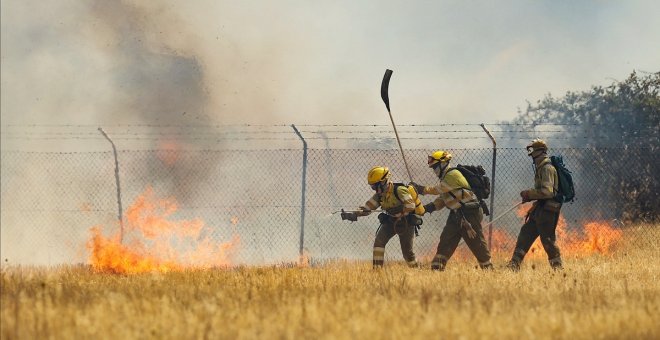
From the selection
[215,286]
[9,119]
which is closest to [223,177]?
Result: [9,119]

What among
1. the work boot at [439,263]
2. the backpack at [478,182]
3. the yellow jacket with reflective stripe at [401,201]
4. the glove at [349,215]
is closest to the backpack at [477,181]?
the backpack at [478,182]

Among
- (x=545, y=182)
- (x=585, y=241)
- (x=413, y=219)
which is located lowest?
(x=585, y=241)

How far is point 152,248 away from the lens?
46.0ft

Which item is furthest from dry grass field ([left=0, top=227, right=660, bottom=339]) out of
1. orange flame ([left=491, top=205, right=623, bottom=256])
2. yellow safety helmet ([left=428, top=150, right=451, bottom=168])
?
orange flame ([left=491, top=205, right=623, bottom=256])

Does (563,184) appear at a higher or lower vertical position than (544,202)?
higher

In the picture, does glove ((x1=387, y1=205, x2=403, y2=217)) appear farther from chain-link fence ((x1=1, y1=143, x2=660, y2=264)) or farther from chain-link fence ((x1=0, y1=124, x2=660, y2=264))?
chain-link fence ((x1=1, y1=143, x2=660, y2=264))

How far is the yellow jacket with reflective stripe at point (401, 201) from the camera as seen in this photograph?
11.9 meters

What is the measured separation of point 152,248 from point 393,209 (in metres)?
3.91

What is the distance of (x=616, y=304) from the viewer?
7977mm

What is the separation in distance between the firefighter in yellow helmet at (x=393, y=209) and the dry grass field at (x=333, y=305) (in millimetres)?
939

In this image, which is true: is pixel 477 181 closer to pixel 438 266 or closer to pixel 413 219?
pixel 413 219

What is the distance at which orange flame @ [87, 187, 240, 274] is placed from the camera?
1222 cm

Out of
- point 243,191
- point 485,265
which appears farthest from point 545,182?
point 243,191

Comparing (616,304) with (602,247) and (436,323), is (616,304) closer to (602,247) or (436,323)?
(436,323)
